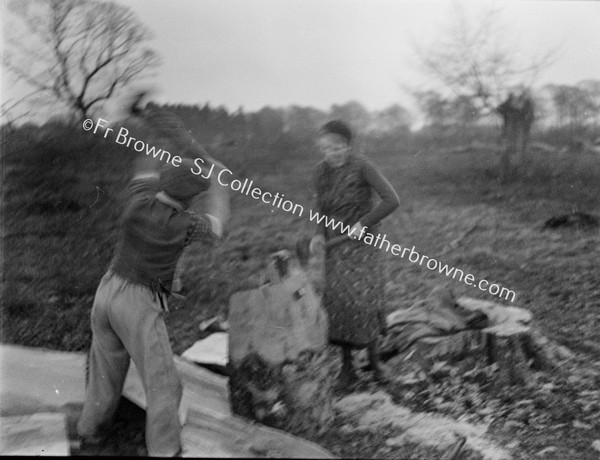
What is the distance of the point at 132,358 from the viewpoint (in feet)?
10.7

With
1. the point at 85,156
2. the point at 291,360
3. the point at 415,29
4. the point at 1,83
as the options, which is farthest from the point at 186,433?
the point at 415,29

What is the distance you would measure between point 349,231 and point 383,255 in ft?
0.75

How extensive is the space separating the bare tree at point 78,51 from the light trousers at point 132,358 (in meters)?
1.02

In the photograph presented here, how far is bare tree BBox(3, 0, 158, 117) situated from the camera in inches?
136

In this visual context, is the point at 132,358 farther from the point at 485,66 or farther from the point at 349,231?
the point at 485,66

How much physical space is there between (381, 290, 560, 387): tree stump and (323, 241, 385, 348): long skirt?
141 mm

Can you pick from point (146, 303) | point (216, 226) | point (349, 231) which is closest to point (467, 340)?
point (349, 231)

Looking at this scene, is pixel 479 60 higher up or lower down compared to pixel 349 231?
higher up

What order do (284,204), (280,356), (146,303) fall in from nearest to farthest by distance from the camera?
(146,303)
(280,356)
(284,204)

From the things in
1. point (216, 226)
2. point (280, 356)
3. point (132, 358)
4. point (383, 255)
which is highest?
point (383, 255)

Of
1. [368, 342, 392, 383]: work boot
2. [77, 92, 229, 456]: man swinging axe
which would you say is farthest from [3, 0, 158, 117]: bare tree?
[368, 342, 392, 383]: work boot

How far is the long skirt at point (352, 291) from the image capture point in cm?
345

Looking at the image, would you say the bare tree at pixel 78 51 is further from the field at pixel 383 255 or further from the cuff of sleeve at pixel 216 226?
the cuff of sleeve at pixel 216 226

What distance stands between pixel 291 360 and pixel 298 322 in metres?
0.20
